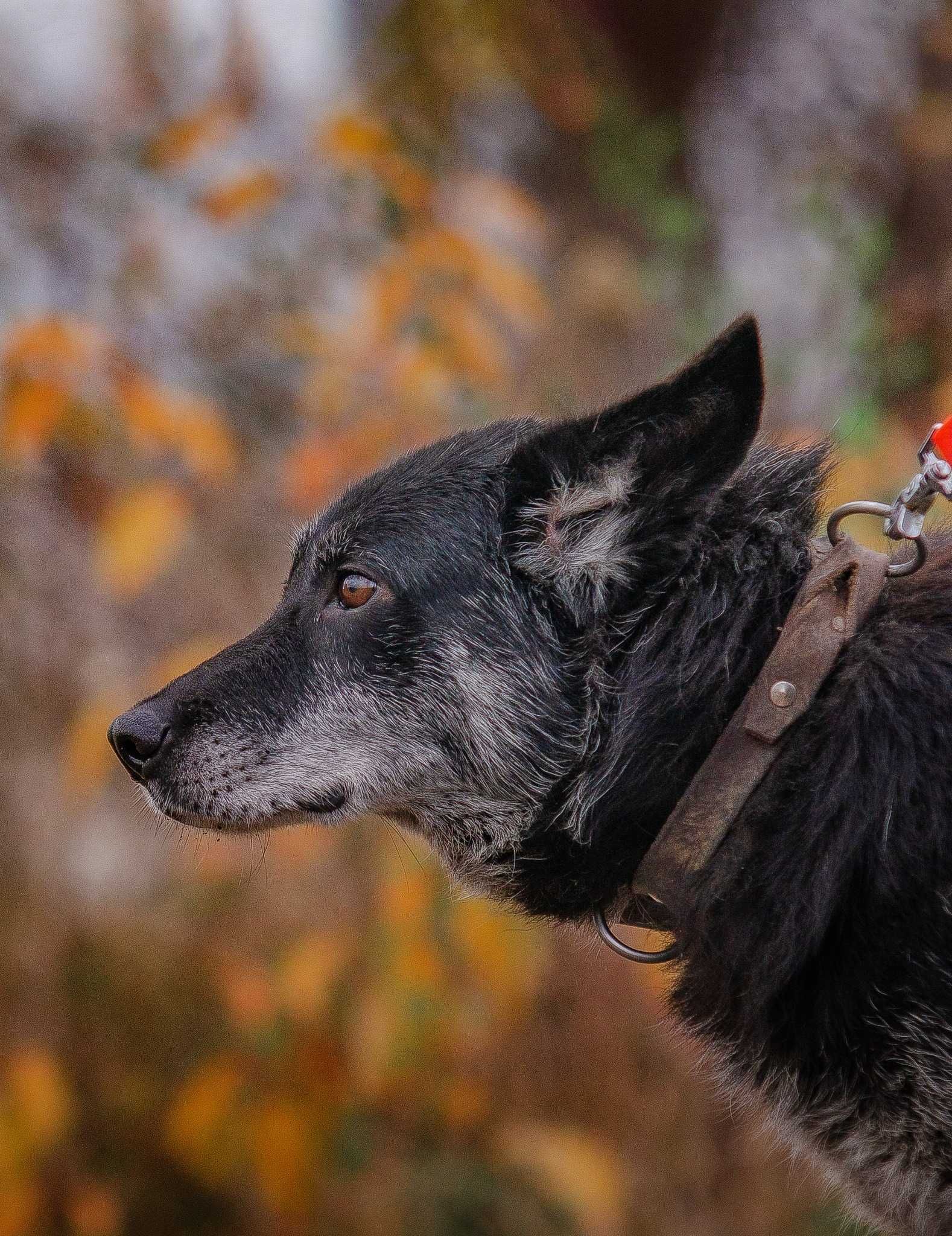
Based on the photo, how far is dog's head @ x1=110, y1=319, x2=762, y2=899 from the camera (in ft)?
9.48

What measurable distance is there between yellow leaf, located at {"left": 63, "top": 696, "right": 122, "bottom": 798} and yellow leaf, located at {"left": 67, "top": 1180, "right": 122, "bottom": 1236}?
1.82 meters

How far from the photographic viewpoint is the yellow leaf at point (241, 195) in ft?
15.8

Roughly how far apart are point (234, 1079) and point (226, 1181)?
51cm

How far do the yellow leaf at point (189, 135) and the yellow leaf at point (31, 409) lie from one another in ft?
3.65

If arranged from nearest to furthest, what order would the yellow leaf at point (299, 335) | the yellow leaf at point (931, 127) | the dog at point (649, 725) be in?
the dog at point (649, 725) < the yellow leaf at point (299, 335) < the yellow leaf at point (931, 127)

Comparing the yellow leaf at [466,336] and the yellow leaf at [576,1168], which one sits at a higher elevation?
the yellow leaf at [466,336]

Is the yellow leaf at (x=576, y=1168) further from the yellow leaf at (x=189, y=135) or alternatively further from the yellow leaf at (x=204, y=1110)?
the yellow leaf at (x=189, y=135)

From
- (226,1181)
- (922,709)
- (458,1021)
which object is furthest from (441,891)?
(922,709)

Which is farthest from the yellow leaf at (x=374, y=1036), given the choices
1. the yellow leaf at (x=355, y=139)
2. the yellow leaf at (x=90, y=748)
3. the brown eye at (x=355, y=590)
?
the yellow leaf at (x=355, y=139)

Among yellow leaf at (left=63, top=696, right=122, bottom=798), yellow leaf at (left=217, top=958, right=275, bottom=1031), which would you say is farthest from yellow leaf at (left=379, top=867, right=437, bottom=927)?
yellow leaf at (left=63, top=696, right=122, bottom=798)

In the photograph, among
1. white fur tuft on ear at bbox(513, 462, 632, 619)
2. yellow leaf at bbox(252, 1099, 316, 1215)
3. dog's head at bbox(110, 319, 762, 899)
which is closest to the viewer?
white fur tuft on ear at bbox(513, 462, 632, 619)

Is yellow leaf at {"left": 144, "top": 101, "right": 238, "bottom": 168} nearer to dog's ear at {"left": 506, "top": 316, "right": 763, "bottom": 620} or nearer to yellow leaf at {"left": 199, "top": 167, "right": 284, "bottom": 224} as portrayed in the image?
yellow leaf at {"left": 199, "top": 167, "right": 284, "bottom": 224}

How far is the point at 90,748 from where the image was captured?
4586 millimetres

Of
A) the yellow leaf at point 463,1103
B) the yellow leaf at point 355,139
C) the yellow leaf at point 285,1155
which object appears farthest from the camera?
the yellow leaf at point 463,1103
